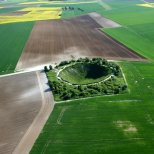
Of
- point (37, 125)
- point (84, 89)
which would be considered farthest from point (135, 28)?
point (37, 125)

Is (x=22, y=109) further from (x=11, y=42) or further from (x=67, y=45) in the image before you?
(x=11, y=42)

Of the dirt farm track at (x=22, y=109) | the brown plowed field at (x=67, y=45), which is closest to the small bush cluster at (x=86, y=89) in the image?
the dirt farm track at (x=22, y=109)

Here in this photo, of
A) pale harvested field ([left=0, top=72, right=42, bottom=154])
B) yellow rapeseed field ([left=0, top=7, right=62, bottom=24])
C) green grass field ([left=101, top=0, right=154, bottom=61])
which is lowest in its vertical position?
yellow rapeseed field ([left=0, top=7, right=62, bottom=24])

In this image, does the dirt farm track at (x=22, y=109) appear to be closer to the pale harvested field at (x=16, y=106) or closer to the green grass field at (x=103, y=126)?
the pale harvested field at (x=16, y=106)

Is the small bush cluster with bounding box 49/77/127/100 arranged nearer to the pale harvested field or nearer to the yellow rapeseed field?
the pale harvested field

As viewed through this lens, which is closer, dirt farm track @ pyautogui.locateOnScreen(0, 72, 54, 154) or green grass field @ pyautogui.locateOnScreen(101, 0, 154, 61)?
dirt farm track @ pyautogui.locateOnScreen(0, 72, 54, 154)

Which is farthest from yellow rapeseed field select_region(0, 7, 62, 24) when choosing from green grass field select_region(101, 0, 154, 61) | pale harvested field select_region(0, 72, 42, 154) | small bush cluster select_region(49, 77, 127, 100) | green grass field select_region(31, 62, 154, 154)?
green grass field select_region(31, 62, 154, 154)
